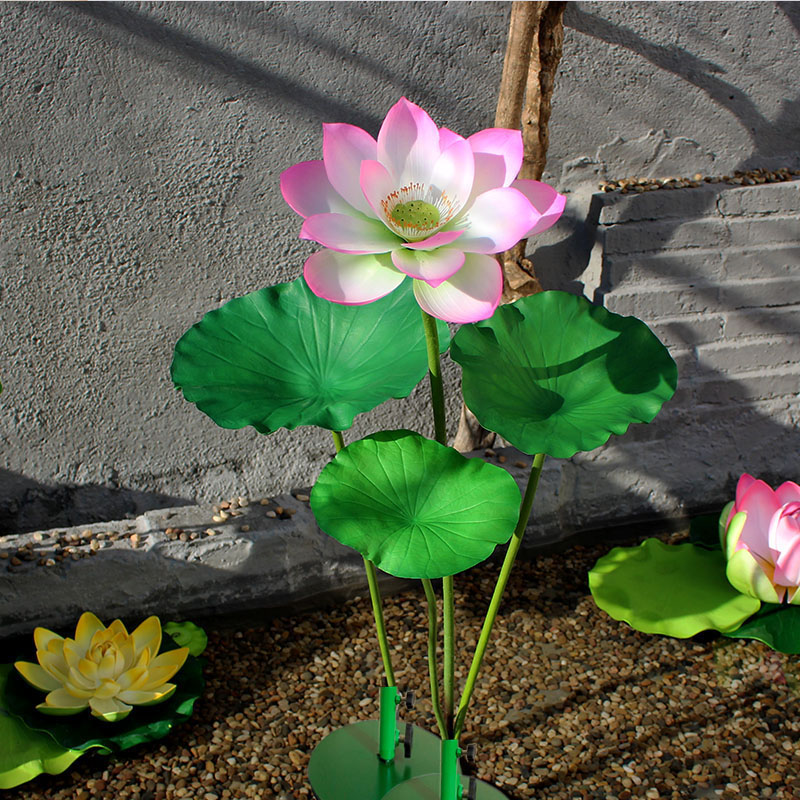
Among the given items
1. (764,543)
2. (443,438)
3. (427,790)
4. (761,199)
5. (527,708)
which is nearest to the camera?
(443,438)

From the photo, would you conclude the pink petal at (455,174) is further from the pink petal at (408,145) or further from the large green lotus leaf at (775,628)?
the large green lotus leaf at (775,628)

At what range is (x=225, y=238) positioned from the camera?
6.37ft

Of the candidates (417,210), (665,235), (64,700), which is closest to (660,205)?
(665,235)

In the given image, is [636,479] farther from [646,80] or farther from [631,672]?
[646,80]

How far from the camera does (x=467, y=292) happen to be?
0.94 meters

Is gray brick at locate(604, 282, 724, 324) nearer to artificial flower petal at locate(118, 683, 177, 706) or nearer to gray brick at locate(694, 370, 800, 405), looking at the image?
A: gray brick at locate(694, 370, 800, 405)

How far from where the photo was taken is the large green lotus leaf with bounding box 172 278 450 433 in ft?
3.61

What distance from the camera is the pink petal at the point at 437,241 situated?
0.91 metres

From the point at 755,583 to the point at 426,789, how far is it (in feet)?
2.57

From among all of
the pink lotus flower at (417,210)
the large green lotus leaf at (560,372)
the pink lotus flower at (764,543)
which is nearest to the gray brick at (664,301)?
the pink lotus flower at (764,543)

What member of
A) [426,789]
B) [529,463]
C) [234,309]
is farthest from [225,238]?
[426,789]

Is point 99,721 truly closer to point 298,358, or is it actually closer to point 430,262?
point 298,358

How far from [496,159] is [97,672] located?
106 cm

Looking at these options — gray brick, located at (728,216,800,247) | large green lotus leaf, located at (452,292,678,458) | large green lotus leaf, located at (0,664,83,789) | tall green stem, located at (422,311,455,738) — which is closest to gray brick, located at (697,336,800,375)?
gray brick, located at (728,216,800,247)
